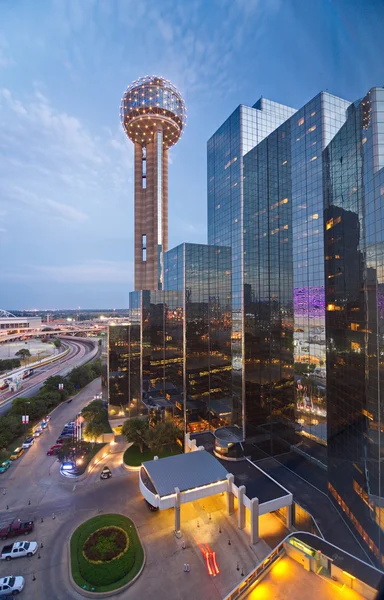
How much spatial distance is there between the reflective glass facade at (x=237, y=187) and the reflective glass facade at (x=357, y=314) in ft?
56.0

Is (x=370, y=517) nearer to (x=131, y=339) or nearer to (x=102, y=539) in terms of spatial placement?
(x=102, y=539)

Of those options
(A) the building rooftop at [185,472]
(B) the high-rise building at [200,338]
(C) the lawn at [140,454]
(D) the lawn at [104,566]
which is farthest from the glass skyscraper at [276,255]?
(D) the lawn at [104,566]

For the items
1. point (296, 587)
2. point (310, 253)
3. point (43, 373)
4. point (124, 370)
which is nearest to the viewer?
point (296, 587)

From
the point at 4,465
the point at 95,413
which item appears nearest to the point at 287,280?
the point at 95,413

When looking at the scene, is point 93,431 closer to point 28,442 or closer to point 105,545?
point 28,442

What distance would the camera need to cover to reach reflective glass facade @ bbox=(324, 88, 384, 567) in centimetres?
2338

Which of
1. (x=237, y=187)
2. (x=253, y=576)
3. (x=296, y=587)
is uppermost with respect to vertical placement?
(x=237, y=187)

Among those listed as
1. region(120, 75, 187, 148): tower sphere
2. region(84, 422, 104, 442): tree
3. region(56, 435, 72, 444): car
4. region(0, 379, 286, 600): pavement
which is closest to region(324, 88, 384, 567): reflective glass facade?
region(0, 379, 286, 600): pavement

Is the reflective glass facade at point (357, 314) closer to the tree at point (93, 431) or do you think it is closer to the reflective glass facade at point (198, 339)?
the reflective glass facade at point (198, 339)

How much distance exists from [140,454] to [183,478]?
1649 centimetres

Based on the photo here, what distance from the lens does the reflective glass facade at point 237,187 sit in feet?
Result: 166

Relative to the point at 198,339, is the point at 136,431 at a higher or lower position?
lower

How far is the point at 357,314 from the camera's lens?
98.5 ft

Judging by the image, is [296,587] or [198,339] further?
[198,339]
